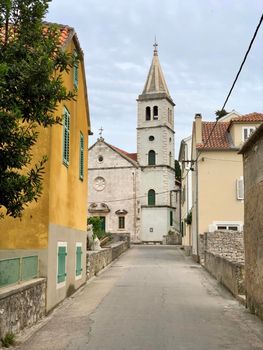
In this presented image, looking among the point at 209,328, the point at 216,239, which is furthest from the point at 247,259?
the point at 216,239

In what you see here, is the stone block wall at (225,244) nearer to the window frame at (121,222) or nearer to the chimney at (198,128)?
the chimney at (198,128)

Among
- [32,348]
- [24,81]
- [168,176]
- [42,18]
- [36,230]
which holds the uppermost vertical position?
[168,176]

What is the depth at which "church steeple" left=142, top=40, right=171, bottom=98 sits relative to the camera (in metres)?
73.2

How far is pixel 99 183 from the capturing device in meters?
68.3

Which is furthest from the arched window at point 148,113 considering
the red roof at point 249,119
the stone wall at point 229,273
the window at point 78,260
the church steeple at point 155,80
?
the window at point 78,260

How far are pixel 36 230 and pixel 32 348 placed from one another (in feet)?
13.4

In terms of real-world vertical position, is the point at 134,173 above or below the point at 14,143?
above

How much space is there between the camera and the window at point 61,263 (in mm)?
14508

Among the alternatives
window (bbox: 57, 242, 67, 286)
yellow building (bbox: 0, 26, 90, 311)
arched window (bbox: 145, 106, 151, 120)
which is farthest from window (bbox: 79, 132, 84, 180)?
arched window (bbox: 145, 106, 151, 120)

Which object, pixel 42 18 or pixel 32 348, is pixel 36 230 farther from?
pixel 42 18

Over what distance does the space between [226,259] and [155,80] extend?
56.9m

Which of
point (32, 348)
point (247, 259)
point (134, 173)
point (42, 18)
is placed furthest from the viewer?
point (134, 173)

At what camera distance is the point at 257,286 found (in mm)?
12773

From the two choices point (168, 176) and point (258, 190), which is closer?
point (258, 190)
